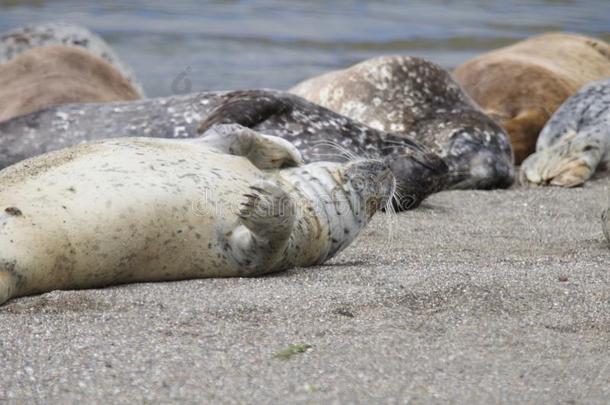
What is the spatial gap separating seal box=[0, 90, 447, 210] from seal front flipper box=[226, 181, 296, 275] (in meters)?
2.04

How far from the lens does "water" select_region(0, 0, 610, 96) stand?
1266 cm

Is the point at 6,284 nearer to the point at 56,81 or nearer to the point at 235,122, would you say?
the point at 235,122

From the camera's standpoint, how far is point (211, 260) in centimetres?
425

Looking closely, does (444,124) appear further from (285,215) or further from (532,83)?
(285,215)

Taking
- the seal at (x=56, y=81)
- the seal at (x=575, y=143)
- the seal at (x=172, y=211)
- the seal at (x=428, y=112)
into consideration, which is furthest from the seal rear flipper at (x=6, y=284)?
the seal at (x=575, y=143)

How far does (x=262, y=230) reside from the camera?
13.7ft

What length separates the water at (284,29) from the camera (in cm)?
1266

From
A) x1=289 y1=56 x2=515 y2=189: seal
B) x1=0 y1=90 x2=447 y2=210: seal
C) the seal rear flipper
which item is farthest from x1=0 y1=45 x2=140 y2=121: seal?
the seal rear flipper

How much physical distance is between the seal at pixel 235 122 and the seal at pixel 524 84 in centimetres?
225

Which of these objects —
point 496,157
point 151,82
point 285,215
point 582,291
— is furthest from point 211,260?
point 151,82

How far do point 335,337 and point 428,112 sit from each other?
4506 millimetres

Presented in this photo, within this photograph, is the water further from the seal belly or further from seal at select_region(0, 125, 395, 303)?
the seal belly

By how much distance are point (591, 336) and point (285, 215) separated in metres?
1.06

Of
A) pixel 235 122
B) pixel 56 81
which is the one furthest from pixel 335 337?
pixel 56 81
